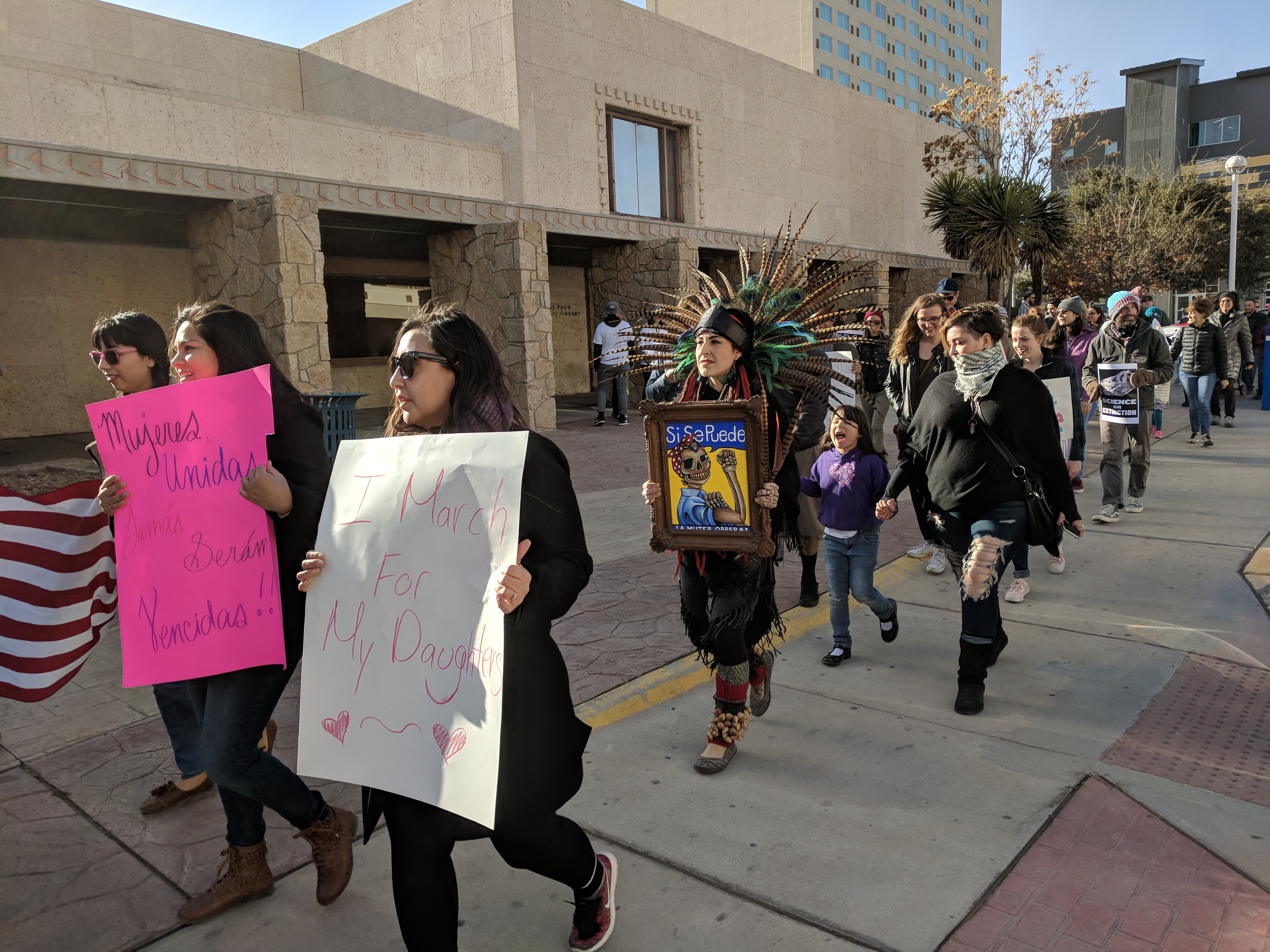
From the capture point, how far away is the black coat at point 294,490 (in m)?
2.55

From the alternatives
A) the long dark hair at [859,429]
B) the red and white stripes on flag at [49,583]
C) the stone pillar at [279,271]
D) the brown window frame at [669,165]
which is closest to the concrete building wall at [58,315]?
the stone pillar at [279,271]

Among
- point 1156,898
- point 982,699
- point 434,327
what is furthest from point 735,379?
point 1156,898

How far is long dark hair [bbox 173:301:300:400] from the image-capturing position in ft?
8.70

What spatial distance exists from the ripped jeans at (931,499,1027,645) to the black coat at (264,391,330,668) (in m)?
2.87

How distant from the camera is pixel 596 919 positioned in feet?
8.04

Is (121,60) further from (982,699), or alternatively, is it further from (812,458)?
(982,699)

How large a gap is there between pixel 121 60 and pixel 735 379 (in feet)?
55.7

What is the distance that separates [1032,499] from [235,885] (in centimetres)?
351

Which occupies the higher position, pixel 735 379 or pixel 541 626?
pixel 735 379

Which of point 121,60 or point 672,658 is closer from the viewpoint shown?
point 672,658

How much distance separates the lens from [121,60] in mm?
15656

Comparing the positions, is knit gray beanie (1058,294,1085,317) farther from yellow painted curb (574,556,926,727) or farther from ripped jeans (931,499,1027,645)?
ripped jeans (931,499,1027,645)

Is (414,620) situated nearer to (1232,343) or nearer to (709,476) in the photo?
(709,476)

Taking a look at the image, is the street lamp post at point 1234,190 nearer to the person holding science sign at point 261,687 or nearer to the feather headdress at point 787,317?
the feather headdress at point 787,317
